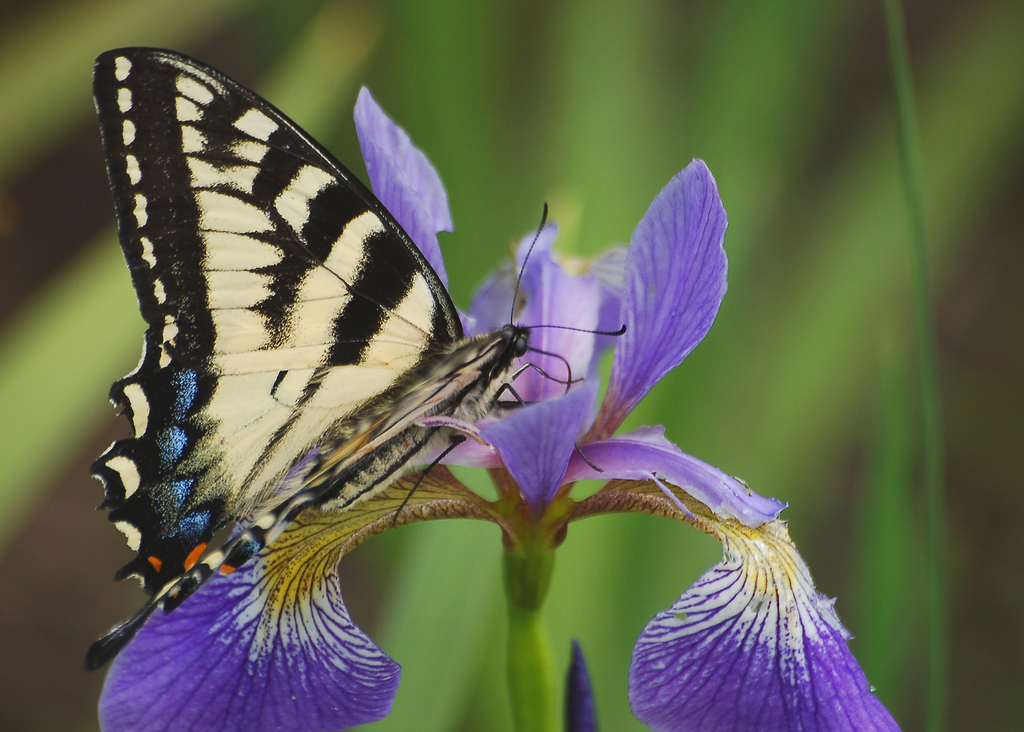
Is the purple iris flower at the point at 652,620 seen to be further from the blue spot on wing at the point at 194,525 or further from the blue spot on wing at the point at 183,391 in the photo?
the blue spot on wing at the point at 183,391

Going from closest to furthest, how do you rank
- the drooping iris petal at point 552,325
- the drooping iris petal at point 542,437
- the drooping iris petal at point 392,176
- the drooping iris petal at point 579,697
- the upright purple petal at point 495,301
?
the drooping iris petal at point 542,437 < the drooping iris petal at point 579,697 < the drooping iris petal at point 392,176 < the drooping iris petal at point 552,325 < the upright purple petal at point 495,301

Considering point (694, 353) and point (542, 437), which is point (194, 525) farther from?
point (694, 353)

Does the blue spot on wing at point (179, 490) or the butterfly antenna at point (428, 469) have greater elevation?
the butterfly antenna at point (428, 469)

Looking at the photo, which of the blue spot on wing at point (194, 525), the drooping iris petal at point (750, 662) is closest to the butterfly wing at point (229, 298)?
the blue spot on wing at point (194, 525)

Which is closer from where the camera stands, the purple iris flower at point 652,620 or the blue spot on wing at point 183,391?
the purple iris flower at point 652,620

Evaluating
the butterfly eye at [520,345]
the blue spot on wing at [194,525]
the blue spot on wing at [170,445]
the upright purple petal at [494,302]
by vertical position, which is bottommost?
the blue spot on wing at [194,525]

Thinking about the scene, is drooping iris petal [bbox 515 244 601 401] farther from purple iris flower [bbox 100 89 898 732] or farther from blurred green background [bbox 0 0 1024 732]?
blurred green background [bbox 0 0 1024 732]

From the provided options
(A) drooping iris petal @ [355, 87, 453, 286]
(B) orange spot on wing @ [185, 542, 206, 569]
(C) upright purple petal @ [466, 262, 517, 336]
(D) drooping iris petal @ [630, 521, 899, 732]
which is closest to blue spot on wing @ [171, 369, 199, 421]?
(B) orange spot on wing @ [185, 542, 206, 569]
